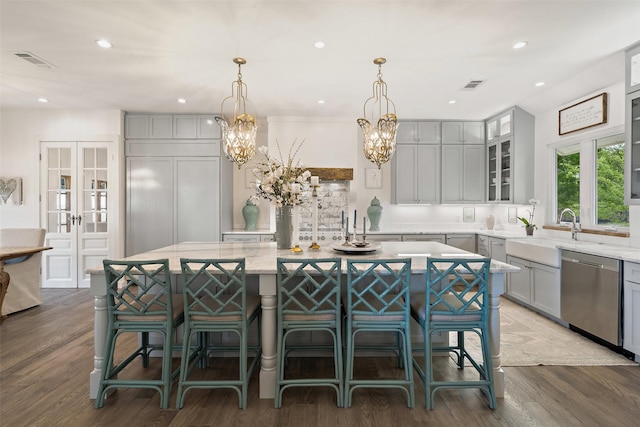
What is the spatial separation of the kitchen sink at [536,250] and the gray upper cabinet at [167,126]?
4.72 m

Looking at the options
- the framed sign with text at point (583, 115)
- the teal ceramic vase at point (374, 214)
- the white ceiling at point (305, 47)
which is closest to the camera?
the white ceiling at point (305, 47)

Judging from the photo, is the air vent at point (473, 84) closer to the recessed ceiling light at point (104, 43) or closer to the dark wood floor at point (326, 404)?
the dark wood floor at point (326, 404)

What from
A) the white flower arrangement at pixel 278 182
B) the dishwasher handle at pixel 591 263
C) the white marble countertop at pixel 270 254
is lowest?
the dishwasher handle at pixel 591 263

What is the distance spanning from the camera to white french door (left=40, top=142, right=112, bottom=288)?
5.52 meters

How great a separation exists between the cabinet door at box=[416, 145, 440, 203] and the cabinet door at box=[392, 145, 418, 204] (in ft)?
0.24

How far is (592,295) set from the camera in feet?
10.9

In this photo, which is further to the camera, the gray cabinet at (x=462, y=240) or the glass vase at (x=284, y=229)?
the gray cabinet at (x=462, y=240)

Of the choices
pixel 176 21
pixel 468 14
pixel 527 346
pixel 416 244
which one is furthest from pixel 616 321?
pixel 176 21

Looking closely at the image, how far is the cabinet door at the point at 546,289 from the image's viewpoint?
3.84 meters

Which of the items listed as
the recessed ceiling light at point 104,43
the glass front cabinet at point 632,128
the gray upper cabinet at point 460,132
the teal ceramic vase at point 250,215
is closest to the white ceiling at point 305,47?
the recessed ceiling light at point 104,43

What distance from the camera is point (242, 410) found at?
2234 millimetres

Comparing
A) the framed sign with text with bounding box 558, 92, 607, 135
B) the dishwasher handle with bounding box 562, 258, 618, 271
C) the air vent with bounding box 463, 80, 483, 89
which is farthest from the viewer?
the air vent with bounding box 463, 80, 483, 89

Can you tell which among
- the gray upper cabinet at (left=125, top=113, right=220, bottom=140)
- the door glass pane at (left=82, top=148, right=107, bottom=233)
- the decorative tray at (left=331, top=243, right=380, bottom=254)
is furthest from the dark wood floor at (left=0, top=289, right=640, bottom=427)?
the gray upper cabinet at (left=125, top=113, right=220, bottom=140)

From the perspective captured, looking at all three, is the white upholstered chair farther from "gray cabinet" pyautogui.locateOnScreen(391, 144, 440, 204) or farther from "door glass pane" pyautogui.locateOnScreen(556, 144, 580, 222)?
"door glass pane" pyautogui.locateOnScreen(556, 144, 580, 222)
